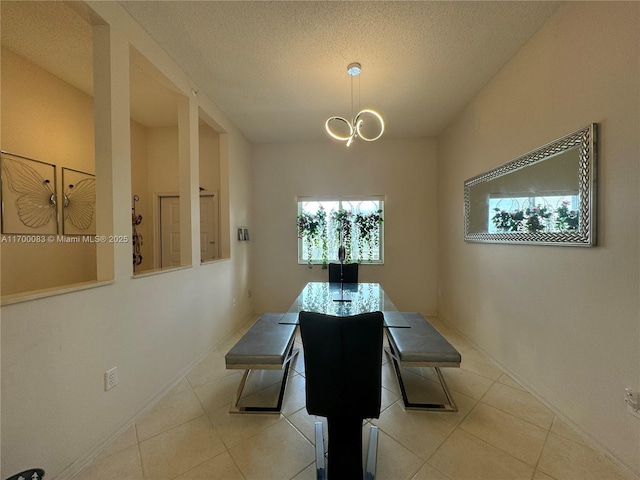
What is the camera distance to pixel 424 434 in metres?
1.62

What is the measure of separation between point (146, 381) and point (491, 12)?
12.2 feet

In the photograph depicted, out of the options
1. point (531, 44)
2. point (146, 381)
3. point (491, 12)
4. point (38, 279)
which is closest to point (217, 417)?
point (146, 381)

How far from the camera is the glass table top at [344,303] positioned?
77.8 inches

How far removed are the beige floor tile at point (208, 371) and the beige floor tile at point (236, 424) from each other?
49cm

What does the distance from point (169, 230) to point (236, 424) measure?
3.10 m

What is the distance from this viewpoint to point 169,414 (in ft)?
6.01

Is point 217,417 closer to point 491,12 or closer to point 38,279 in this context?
point 38,279

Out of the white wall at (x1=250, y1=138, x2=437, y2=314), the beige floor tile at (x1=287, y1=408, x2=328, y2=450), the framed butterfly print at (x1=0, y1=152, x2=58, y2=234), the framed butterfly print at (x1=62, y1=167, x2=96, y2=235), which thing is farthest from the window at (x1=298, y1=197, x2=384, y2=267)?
the framed butterfly print at (x1=0, y1=152, x2=58, y2=234)

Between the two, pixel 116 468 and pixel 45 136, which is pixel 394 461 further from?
pixel 45 136

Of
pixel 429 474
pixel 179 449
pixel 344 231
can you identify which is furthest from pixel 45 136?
pixel 429 474

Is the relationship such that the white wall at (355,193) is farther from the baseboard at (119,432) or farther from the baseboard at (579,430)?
the baseboard at (119,432)

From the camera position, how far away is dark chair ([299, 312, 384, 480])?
1157 mm

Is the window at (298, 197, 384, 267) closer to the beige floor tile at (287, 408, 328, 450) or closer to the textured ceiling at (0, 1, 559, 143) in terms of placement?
the textured ceiling at (0, 1, 559, 143)

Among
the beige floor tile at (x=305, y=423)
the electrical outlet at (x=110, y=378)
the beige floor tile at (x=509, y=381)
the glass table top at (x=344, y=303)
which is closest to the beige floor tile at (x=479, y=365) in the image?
the beige floor tile at (x=509, y=381)
